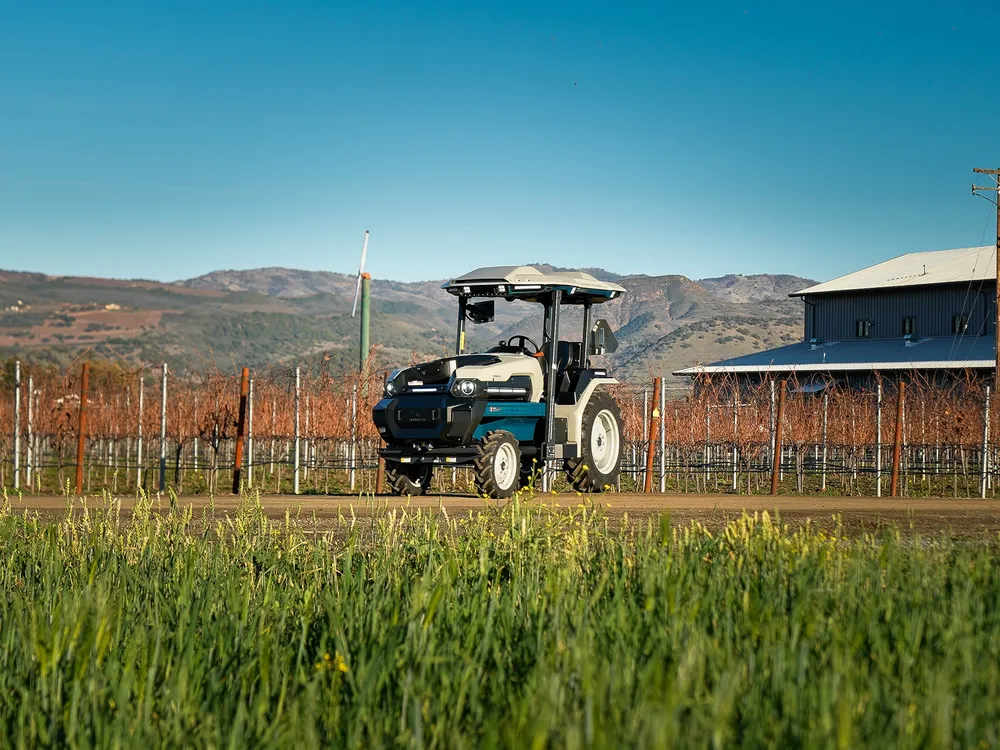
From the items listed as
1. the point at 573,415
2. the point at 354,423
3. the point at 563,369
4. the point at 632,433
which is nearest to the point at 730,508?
→ the point at 573,415

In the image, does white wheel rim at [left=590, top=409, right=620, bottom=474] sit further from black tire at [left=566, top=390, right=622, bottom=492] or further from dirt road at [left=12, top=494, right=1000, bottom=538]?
dirt road at [left=12, top=494, right=1000, bottom=538]

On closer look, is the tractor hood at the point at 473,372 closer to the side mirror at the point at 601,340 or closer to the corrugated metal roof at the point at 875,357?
the side mirror at the point at 601,340

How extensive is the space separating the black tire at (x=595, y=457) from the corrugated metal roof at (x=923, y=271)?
34.9 meters

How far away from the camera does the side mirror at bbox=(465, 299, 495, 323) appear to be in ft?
53.7

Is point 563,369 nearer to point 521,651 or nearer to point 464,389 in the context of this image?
point 464,389

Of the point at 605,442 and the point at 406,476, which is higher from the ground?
the point at 605,442

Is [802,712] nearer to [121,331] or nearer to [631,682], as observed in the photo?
[631,682]

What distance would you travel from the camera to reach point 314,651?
5051mm

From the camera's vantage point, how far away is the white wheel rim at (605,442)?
57.3 ft

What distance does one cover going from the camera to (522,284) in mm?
15836

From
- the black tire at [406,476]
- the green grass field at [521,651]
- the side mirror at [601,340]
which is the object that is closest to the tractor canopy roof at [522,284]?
the side mirror at [601,340]

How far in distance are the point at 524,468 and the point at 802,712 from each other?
44.2 feet

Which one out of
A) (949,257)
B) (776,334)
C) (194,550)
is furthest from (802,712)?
(776,334)

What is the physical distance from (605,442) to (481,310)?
2780 millimetres
